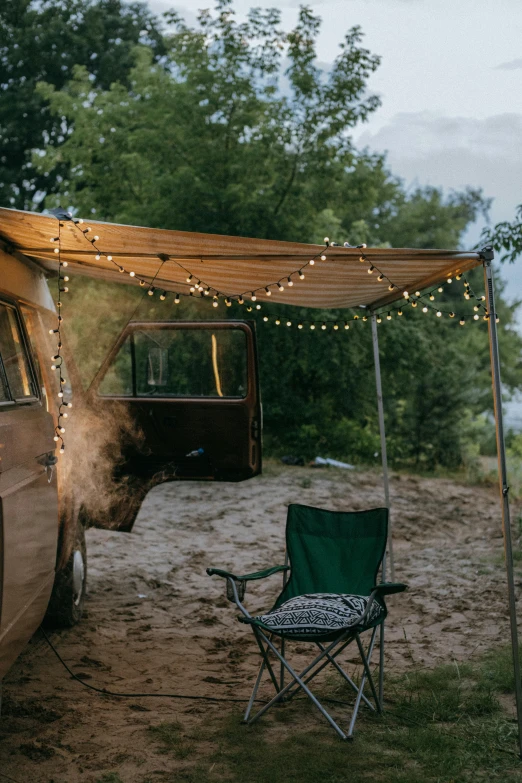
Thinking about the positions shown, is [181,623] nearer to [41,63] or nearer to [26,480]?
[26,480]

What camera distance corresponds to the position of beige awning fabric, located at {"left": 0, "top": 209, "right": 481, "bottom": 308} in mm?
4137

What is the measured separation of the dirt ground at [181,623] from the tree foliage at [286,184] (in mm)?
3461

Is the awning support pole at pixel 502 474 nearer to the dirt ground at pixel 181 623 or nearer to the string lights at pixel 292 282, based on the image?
the string lights at pixel 292 282

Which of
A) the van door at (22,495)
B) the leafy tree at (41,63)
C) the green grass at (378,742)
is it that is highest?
the leafy tree at (41,63)

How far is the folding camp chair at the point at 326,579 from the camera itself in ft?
13.8

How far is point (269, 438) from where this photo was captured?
15.1 m

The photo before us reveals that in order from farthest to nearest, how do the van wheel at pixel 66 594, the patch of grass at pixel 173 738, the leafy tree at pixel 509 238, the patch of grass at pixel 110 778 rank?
the leafy tree at pixel 509 238 → the van wheel at pixel 66 594 → the patch of grass at pixel 173 738 → the patch of grass at pixel 110 778

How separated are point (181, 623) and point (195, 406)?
167 centimetres

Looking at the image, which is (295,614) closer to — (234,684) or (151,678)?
(234,684)

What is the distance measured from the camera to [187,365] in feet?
21.3

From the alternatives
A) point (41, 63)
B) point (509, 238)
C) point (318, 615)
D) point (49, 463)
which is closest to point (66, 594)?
point (49, 463)

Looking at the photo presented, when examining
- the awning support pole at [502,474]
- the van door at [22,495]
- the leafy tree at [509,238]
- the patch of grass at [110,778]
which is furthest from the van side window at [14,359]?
the leafy tree at [509,238]

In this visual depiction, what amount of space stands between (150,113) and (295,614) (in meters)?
12.1

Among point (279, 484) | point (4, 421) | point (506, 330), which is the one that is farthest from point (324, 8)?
point (506, 330)
